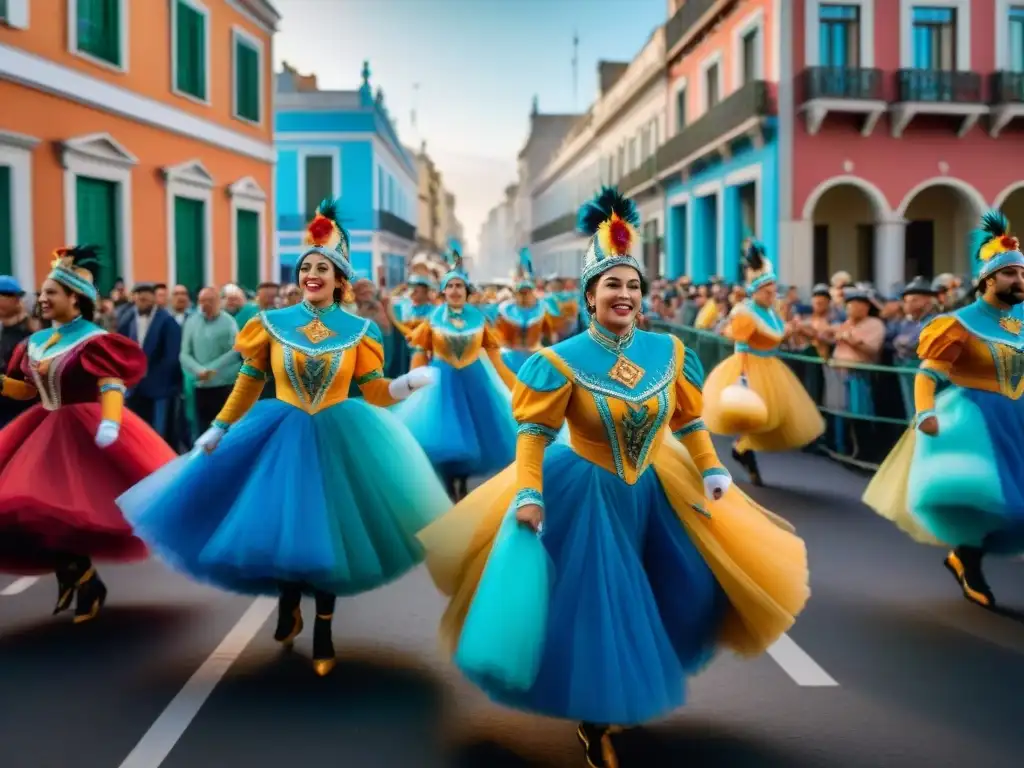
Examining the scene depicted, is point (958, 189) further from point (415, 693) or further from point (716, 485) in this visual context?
point (415, 693)

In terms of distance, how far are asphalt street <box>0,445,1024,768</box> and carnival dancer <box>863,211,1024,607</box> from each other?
0.49 m

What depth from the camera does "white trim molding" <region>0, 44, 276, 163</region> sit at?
618 inches

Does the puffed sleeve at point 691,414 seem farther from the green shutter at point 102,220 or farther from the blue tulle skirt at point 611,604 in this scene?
the green shutter at point 102,220

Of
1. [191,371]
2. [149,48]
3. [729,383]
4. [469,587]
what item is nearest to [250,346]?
[469,587]

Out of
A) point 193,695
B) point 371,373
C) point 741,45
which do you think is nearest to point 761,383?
point 371,373

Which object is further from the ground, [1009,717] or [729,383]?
[729,383]

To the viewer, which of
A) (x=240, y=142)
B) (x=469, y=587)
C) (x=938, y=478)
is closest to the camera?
(x=469, y=587)

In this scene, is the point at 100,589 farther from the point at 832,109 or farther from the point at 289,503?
the point at 832,109

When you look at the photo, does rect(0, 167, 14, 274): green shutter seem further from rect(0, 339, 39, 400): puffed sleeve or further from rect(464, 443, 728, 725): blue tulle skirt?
rect(464, 443, 728, 725): blue tulle skirt

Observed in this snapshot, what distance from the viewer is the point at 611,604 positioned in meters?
4.37

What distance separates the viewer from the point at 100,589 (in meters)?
7.01

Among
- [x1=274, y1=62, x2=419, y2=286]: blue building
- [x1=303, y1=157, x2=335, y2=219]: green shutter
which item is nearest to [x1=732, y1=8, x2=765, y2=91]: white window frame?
[x1=274, y1=62, x2=419, y2=286]: blue building

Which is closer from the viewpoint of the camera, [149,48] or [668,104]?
[149,48]

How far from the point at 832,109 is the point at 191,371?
17813 mm
